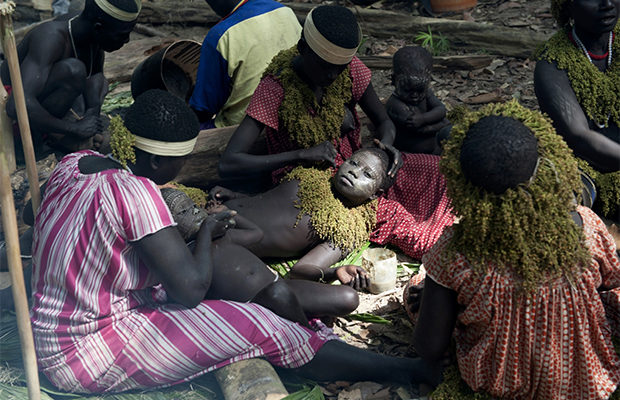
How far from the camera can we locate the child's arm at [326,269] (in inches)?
145

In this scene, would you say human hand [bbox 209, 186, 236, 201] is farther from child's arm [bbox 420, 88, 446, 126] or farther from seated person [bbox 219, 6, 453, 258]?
child's arm [bbox 420, 88, 446, 126]

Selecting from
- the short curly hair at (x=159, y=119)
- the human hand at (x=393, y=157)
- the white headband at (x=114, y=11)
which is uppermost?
the short curly hair at (x=159, y=119)

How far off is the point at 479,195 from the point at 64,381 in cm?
178

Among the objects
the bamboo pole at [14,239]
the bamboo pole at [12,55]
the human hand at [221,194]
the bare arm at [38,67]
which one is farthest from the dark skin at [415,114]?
the bamboo pole at [14,239]

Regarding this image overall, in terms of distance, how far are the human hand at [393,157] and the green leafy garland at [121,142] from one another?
5.95 feet

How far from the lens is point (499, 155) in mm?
2082

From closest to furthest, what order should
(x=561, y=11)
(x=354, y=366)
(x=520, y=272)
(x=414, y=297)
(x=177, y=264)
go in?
(x=520, y=272) < (x=177, y=264) < (x=354, y=366) < (x=414, y=297) < (x=561, y=11)

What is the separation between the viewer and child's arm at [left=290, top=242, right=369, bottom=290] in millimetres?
3688

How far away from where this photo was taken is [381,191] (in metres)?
4.14

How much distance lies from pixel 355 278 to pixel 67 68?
2310mm

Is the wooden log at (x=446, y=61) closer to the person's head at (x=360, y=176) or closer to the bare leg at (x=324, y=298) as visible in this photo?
the person's head at (x=360, y=176)

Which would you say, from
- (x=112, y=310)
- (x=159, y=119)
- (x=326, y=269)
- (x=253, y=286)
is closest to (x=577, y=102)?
(x=326, y=269)

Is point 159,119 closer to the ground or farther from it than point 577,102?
farther from it

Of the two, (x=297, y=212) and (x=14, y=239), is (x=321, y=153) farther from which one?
(x=14, y=239)
